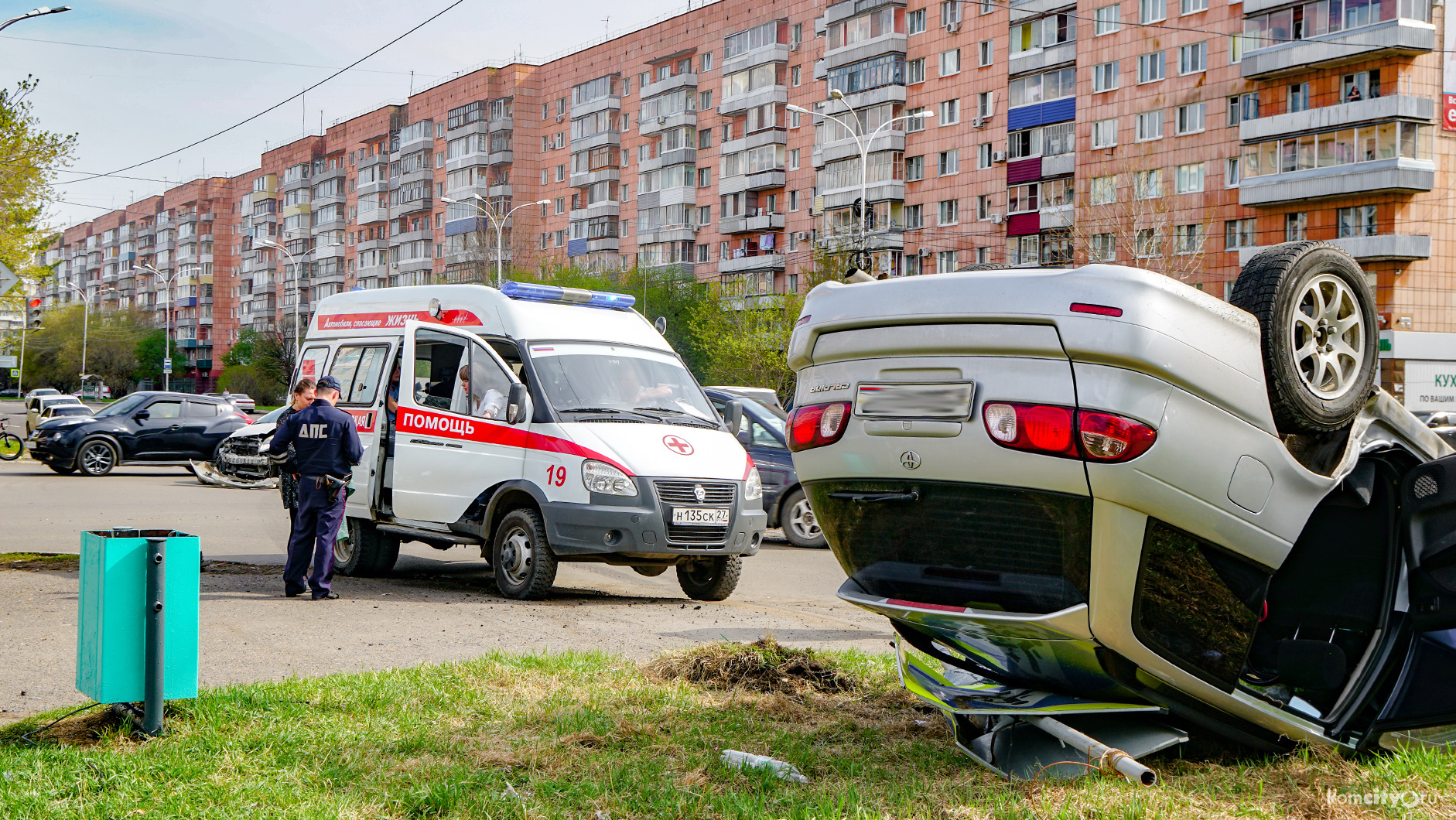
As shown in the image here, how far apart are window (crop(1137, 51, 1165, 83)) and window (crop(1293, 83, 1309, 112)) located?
17.8ft

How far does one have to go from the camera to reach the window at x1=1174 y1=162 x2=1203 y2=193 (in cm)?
5091

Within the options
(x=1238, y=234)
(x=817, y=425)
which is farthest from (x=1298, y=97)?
(x=817, y=425)

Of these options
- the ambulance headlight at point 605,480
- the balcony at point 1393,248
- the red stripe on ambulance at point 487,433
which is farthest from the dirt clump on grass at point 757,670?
the balcony at point 1393,248

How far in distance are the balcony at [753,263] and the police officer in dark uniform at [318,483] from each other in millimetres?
58860

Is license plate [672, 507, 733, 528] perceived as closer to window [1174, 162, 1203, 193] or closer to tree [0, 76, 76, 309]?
tree [0, 76, 76, 309]

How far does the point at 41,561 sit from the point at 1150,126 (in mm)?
48038

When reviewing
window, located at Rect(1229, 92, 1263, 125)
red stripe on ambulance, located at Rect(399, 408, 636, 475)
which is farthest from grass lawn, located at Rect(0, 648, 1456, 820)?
window, located at Rect(1229, 92, 1263, 125)

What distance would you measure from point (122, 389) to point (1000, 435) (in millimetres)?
125028

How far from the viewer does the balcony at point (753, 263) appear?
69.1 metres

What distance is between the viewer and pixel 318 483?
10656mm

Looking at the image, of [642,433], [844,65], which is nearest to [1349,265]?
[642,433]

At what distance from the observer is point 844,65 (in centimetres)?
6462

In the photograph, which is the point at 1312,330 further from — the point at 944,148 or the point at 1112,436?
the point at 944,148

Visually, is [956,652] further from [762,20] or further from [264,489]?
[762,20]
